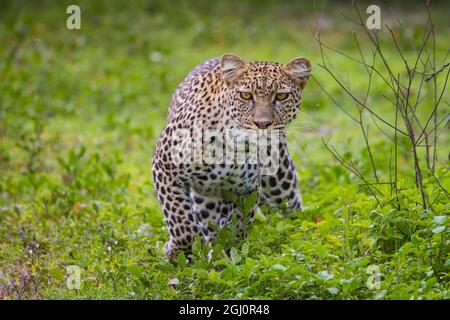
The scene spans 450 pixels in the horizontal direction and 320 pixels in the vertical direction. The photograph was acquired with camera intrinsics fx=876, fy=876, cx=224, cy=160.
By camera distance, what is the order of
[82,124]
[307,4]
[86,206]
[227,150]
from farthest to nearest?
[307,4] < [82,124] < [86,206] < [227,150]

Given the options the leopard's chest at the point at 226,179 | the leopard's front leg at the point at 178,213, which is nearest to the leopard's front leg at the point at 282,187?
the leopard's chest at the point at 226,179

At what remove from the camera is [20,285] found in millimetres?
6711

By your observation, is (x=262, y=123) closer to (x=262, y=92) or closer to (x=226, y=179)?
(x=262, y=92)

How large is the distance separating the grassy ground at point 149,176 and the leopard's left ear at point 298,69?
424 millimetres

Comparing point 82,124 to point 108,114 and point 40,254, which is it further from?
point 40,254

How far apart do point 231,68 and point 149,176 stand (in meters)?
3.74

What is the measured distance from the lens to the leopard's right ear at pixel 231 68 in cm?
723

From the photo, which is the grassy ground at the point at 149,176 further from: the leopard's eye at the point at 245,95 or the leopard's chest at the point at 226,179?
the leopard's eye at the point at 245,95

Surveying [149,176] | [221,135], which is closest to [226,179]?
[221,135]

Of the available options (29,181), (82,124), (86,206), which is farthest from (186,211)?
(82,124)

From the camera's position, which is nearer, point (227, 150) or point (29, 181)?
point (227, 150)

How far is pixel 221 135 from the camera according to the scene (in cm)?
720

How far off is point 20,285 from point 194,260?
135 centimetres

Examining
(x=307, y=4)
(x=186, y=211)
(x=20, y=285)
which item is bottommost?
(x=20, y=285)
